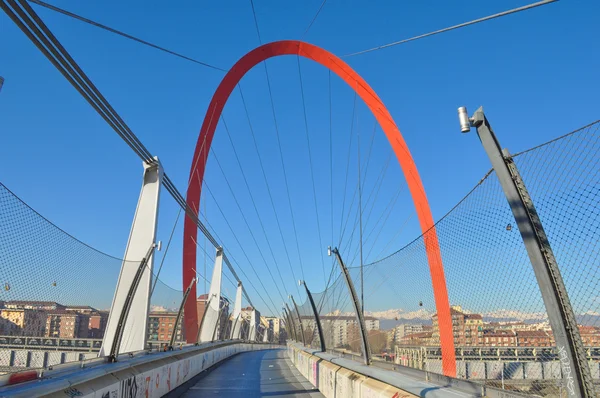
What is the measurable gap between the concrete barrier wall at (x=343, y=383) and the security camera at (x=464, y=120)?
270cm

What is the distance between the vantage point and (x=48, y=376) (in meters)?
5.00

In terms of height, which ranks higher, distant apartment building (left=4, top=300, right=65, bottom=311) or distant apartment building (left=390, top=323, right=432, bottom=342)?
distant apartment building (left=4, top=300, right=65, bottom=311)

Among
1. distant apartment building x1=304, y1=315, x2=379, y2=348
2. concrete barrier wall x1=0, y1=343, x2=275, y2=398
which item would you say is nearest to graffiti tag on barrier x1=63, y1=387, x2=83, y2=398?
concrete barrier wall x1=0, y1=343, x2=275, y2=398

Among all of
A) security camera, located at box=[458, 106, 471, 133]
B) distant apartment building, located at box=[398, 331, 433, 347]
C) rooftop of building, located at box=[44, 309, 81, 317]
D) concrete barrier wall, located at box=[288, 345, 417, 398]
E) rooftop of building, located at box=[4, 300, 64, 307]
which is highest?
security camera, located at box=[458, 106, 471, 133]

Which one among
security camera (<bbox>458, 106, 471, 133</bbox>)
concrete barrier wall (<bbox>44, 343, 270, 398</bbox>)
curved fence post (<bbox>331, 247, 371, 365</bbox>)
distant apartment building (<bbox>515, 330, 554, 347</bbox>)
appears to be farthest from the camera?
curved fence post (<bbox>331, 247, 371, 365</bbox>)

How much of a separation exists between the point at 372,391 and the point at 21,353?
16.7 feet

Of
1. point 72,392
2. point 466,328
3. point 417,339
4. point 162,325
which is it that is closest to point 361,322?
point 417,339

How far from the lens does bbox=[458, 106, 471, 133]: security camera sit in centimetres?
400

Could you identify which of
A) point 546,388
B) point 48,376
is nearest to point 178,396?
point 48,376

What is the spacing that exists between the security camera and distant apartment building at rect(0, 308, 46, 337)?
4.83m

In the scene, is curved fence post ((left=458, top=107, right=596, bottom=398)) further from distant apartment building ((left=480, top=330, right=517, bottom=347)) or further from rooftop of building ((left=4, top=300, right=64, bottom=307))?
rooftop of building ((left=4, top=300, right=64, bottom=307))

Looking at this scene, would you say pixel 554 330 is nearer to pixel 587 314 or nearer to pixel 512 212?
pixel 587 314

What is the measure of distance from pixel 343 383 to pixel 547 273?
5259mm

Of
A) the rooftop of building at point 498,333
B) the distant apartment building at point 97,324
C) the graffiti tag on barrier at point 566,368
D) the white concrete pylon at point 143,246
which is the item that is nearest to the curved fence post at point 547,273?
the graffiti tag on barrier at point 566,368
